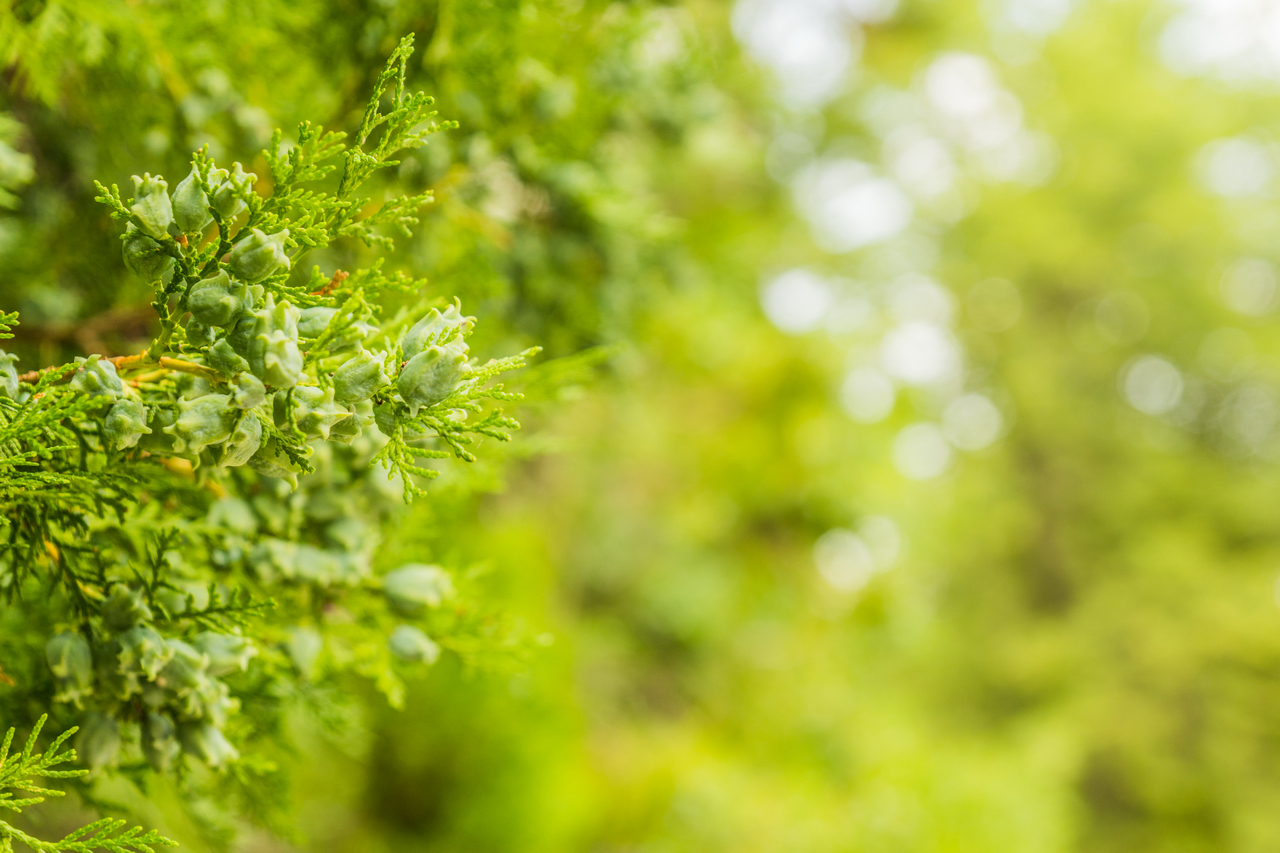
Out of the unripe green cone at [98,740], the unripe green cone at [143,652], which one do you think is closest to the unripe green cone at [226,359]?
the unripe green cone at [143,652]

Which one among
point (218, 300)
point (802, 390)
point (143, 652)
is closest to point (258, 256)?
point (218, 300)

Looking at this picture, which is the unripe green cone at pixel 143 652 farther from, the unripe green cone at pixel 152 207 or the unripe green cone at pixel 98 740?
the unripe green cone at pixel 152 207

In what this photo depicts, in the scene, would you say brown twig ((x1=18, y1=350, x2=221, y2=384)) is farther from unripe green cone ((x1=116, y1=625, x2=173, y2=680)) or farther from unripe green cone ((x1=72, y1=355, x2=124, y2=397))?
unripe green cone ((x1=116, y1=625, x2=173, y2=680))

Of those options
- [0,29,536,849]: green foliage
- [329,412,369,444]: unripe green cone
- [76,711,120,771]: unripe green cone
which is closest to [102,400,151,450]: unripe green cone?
[0,29,536,849]: green foliage

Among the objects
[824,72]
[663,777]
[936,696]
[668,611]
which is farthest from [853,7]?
[936,696]

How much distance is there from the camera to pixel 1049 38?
570 centimetres

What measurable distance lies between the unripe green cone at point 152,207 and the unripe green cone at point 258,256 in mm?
41

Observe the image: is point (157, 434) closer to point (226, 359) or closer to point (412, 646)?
point (226, 359)

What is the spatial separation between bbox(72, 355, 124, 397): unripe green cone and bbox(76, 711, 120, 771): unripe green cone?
28cm

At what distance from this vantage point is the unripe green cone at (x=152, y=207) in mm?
396

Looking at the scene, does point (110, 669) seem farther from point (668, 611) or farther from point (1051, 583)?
point (1051, 583)

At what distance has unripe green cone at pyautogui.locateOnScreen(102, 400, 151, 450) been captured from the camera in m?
0.41

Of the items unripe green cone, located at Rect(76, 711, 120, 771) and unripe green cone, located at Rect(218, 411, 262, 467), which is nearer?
unripe green cone, located at Rect(218, 411, 262, 467)

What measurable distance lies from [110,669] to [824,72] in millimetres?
3813
